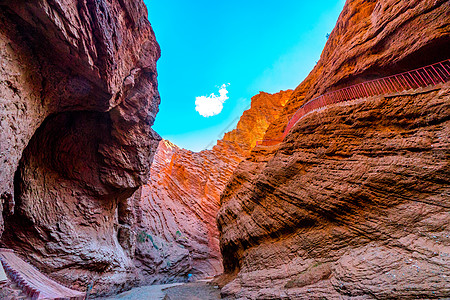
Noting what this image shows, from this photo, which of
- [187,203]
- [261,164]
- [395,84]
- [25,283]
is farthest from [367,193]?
[187,203]

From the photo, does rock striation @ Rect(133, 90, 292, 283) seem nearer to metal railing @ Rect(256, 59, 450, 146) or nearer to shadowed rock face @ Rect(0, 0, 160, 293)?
shadowed rock face @ Rect(0, 0, 160, 293)

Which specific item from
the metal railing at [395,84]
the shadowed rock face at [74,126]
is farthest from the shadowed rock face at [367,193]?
the shadowed rock face at [74,126]

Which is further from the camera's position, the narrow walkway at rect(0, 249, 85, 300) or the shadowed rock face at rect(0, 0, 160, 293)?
the shadowed rock face at rect(0, 0, 160, 293)

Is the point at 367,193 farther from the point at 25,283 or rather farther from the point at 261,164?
the point at 25,283

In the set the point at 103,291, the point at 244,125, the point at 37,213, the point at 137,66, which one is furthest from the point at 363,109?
the point at 244,125

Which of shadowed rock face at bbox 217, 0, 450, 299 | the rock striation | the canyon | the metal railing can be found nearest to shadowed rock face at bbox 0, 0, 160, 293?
the canyon

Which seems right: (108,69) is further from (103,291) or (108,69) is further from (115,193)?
(103,291)

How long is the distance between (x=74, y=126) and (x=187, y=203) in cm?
1934

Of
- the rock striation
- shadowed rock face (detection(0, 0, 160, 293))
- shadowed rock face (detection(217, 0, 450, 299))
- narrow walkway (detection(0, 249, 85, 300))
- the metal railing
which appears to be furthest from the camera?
the rock striation

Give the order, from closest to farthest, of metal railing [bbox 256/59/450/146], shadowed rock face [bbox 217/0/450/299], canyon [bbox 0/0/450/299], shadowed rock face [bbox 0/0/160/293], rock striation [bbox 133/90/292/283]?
shadowed rock face [bbox 217/0/450/299] < canyon [bbox 0/0/450/299] < shadowed rock face [bbox 0/0/160/293] < metal railing [bbox 256/59/450/146] < rock striation [bbox 133/90/292/283]

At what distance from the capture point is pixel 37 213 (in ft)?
25.7

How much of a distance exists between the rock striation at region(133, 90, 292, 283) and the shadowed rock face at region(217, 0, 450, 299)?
11.0m

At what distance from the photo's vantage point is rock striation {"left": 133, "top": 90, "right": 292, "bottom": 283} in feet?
56.2

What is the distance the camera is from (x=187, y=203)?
26.2 m
